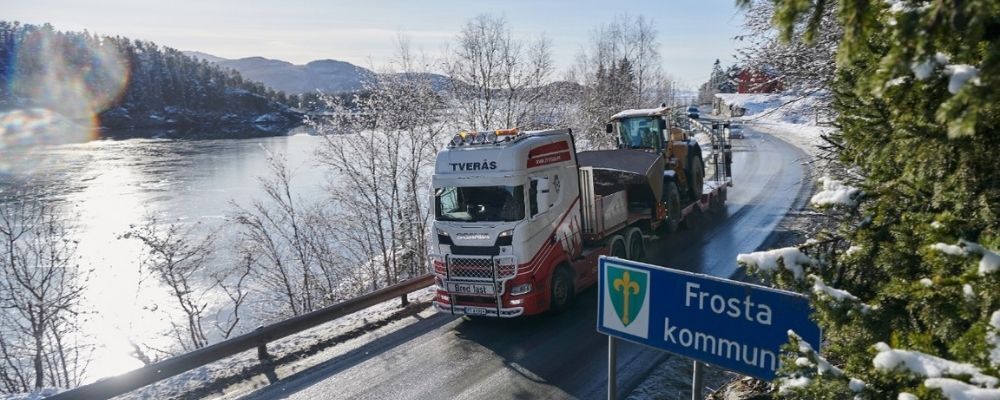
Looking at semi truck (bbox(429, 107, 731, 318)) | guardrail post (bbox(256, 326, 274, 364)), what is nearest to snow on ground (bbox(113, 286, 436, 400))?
guardrail post (bbox(256, 326, 274, 364))

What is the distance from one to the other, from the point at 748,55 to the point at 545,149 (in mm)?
3911

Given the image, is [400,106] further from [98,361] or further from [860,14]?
[860,14]

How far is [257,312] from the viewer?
76.3 ft

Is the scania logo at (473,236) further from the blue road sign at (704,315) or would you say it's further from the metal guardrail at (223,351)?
the blue road sign at (704,315)

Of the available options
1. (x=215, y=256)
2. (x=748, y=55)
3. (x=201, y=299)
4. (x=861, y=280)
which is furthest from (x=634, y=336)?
(x=215, y=256)

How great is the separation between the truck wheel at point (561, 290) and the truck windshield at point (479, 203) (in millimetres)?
1445

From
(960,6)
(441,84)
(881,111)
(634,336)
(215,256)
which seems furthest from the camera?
(215,256)

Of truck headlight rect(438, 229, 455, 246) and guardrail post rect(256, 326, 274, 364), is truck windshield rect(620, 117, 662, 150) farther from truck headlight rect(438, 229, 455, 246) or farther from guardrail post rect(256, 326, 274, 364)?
guardrail post rect(256, 326, 274, 364)

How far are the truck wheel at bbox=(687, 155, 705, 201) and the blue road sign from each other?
1432cm

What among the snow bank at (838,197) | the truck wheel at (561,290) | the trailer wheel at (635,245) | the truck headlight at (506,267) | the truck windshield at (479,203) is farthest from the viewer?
the trailer wheel at (635,245)

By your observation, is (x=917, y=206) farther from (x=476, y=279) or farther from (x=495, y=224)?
(x=476, y=279)

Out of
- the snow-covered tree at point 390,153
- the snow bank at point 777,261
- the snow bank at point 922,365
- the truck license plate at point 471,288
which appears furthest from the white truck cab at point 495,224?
the snow-covered tree at point 390,153

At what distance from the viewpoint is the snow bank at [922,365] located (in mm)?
2297

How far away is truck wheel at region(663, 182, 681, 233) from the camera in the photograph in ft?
51.5
